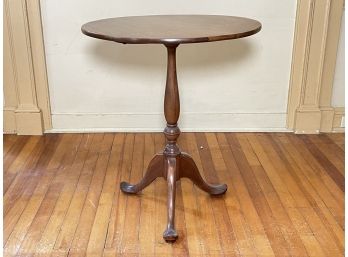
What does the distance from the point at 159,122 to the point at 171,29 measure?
1190 mm

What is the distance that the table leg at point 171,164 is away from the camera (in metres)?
1.71

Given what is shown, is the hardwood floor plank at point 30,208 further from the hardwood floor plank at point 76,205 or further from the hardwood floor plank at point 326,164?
the hardwood floor plank at point 326,164

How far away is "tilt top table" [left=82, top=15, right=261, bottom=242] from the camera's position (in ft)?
4.83

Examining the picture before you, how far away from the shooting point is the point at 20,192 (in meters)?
2.02

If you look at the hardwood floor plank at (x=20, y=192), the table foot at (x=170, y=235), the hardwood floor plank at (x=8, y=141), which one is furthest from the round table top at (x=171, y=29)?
the hardwood floor plank at (x=8, y=141)

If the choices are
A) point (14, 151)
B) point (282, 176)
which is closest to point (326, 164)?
point (282, 176)

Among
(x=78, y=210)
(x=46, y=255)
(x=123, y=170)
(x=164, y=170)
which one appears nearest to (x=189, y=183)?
(x=164, y=170)

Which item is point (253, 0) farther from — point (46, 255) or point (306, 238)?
point (46, 255)

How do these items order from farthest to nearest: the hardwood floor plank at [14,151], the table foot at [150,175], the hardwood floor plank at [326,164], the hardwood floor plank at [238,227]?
1. the hardwood floor plank at [14,151]
2. the hardwood floor plank at [326,164]
3. the table foot at [150,175]
4. the hardwood floor plank at [238,227]

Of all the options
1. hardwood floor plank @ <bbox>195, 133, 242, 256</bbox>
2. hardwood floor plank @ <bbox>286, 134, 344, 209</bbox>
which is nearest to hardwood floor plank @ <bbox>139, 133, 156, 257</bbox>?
hardwood floor plank @ <bbox>195, 133, 242, 256</bbox>

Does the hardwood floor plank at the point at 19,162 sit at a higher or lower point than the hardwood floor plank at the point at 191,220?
lower

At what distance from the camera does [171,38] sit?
4.73 feet

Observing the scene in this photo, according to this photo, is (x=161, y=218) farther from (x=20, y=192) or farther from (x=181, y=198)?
(x=20, y=192)

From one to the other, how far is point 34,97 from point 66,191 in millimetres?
837
